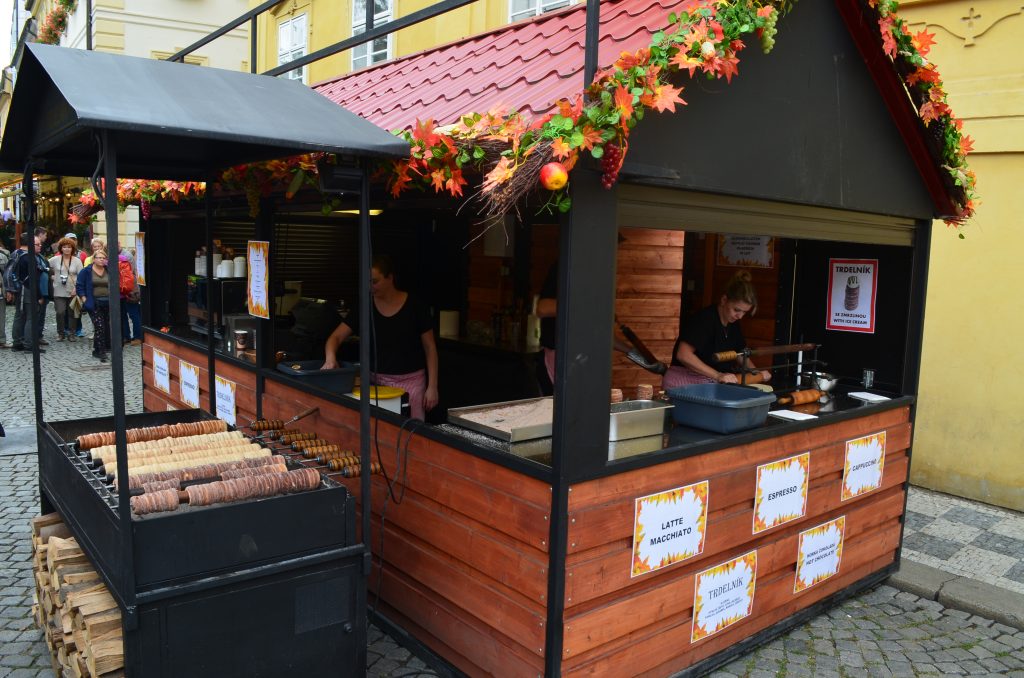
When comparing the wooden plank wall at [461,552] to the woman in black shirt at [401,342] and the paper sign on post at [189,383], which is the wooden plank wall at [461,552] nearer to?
the woman in black shirt at [401,342]

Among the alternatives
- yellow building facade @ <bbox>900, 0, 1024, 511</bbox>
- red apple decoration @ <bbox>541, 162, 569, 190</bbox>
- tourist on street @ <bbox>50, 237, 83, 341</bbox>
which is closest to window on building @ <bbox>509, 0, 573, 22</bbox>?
yellow building facade @ <bbox>900, 0, 1024, 511</bbox>

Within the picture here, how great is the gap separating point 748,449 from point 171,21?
22293 mm

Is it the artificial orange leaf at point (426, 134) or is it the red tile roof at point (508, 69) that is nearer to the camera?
the artificial orange leaf at point (426, 134)

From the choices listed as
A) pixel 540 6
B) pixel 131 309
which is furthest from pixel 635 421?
pixel 131 309

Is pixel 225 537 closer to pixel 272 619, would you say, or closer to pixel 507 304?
pixel 272 619

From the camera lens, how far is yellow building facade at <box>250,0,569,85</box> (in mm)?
10242

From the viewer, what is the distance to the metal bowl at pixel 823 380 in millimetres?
5324

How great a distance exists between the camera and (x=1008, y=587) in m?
5.27

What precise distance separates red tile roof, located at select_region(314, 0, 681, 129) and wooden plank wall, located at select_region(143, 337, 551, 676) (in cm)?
163

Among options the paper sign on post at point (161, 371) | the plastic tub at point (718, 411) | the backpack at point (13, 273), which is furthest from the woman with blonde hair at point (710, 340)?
the backpack at point (13, 273)

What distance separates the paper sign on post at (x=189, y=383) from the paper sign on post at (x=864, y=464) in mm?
5283

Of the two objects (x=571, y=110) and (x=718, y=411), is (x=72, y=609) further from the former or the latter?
(x=718, y=411)

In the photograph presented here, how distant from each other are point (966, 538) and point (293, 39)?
13.9 metres

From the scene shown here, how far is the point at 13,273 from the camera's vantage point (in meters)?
14.5
